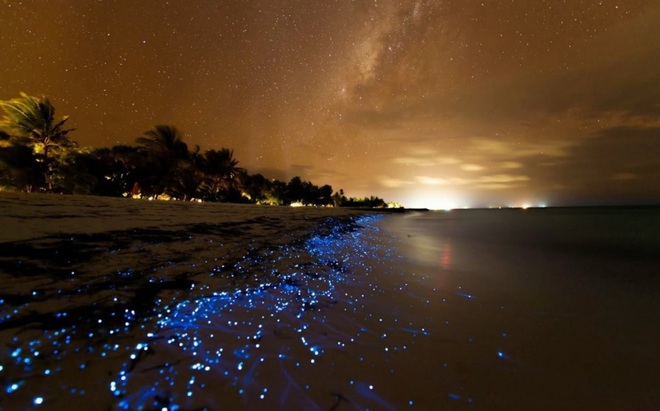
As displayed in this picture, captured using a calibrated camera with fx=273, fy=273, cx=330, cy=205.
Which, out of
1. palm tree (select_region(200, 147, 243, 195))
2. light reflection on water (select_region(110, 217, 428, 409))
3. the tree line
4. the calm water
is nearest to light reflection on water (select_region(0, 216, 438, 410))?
light reflection on water (select_region(110, 217, 428, 409))

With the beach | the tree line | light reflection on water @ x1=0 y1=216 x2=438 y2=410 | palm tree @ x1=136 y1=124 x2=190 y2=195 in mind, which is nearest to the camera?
light reflection on water @ x1=0 y1=216 x2=438 y2=410

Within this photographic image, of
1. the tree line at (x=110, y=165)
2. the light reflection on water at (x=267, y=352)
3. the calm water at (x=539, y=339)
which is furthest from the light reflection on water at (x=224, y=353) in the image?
the tree line at (x=110, y=165)

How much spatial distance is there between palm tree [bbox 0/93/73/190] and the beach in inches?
921

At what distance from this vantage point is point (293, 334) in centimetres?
260

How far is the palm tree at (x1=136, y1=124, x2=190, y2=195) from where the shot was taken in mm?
32944

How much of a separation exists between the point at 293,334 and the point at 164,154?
1517 inches

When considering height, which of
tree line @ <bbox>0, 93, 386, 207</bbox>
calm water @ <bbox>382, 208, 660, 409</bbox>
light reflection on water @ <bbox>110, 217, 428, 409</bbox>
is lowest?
light reflection on water @ <bbox>110, 217, 428, 409</bbox>

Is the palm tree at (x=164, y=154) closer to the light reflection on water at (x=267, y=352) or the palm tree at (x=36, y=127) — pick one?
the palm tree at (x=36, y=127)

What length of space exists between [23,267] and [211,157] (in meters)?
42.9

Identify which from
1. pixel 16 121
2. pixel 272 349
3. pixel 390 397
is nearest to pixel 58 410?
pixel 272 349

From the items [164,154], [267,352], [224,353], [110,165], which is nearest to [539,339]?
[267,352]

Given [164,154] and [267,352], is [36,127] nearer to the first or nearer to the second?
[164,154]

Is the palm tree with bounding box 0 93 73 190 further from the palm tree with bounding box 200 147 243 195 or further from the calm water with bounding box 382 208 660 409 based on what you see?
the calm water with bounding box 382 208 660 409

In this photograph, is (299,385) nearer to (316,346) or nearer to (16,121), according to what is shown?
(316,346)
